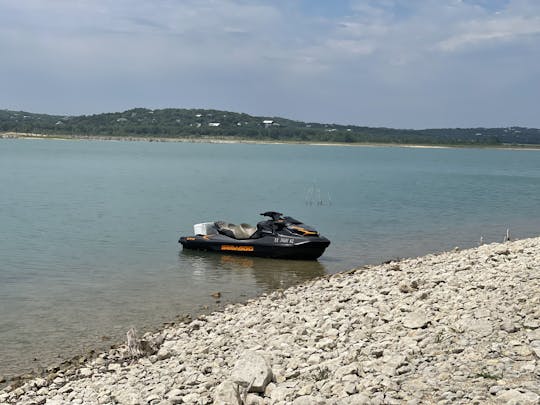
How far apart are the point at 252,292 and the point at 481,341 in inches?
355

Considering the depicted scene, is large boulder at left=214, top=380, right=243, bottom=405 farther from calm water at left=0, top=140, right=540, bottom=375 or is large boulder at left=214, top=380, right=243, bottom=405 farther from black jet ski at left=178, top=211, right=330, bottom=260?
black jet ski at left=178, top=211, right=330, bottom=260

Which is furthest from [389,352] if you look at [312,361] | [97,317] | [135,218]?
[135,218]

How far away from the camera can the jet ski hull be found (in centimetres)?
2052

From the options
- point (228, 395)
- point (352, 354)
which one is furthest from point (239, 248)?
point (228, 395)

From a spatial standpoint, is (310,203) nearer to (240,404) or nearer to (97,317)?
(97,317)

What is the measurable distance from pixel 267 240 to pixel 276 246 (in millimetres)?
419

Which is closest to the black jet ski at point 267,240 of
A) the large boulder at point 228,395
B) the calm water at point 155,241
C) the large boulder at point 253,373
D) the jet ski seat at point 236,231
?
the jet ski seat at point 236,231

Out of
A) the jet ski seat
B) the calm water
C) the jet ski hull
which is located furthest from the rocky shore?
the jet ski seat

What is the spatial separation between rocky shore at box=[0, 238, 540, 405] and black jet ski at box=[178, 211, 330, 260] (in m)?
7.31

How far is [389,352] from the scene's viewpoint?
Result: 8.33m

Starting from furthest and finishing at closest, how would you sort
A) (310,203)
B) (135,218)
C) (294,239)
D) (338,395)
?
(310,203)
(135,218)
(294,239)
(338,395)

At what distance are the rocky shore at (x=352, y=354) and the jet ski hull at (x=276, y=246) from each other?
7223mm

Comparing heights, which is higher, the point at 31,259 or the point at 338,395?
the point at 338,395

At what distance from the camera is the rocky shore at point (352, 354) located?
7.11 meters
